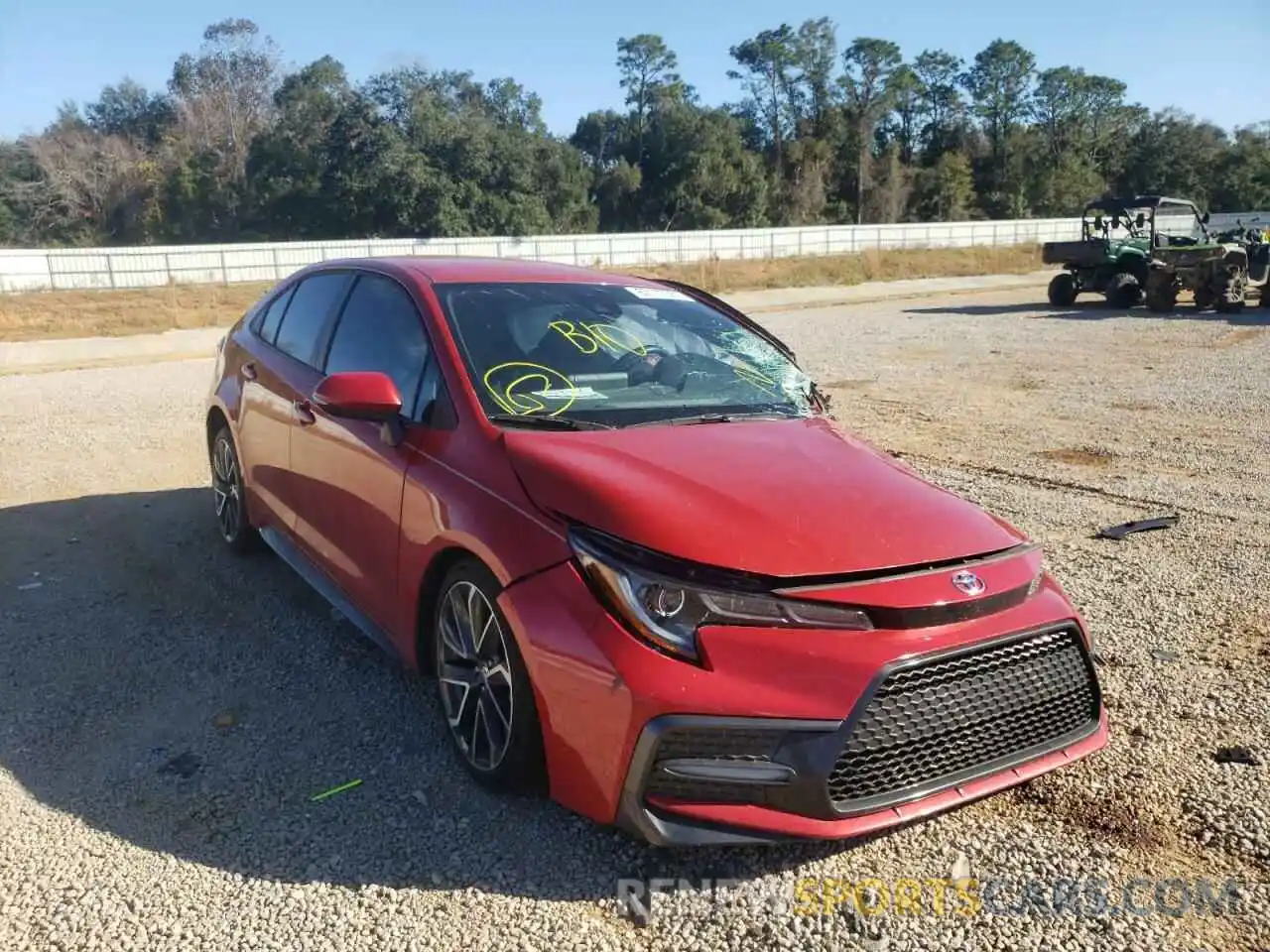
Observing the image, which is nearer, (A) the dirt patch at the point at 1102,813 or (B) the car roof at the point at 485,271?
(A) the dirt patch at the point at 1102,813

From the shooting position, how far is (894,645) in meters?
2.57

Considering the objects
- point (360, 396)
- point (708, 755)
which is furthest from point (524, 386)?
point (708, 755)

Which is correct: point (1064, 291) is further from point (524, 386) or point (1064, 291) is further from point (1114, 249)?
point (524, 386)

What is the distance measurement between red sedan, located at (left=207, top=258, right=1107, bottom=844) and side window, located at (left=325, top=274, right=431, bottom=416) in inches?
0.7

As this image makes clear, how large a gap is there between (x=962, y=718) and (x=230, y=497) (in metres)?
4.26

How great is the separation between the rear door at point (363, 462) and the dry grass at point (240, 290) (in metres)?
18.0

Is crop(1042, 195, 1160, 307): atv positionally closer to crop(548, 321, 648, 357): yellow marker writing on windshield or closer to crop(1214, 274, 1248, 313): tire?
crop(1214, 274, 1248, 313): tire

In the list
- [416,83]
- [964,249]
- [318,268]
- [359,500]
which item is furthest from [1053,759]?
[416,83]

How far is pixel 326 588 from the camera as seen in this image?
4.22 meters

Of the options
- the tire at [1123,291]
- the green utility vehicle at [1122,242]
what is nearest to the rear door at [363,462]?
the green utility vehicle at [1122,242]

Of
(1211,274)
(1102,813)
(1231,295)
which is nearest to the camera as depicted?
(1102,813)

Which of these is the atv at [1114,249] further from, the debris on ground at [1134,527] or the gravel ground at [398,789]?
the debris on ground at [1134,527]

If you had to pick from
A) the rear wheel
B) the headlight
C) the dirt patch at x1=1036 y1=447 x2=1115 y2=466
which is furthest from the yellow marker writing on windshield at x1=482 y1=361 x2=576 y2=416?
the rear wheel

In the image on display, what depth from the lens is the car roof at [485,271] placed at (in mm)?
4152
